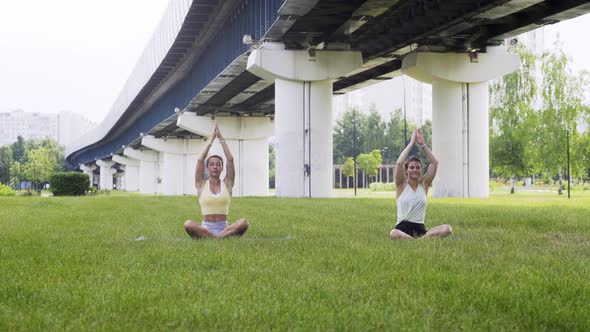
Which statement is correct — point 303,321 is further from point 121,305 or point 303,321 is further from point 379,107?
point 379,107

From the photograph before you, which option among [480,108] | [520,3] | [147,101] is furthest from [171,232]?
[147,101]

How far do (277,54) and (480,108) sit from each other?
1067 centimetres

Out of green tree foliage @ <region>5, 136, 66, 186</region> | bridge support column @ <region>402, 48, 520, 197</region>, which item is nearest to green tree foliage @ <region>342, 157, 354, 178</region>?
green tree foliage @ <region>5, 136, 66, 186</region>

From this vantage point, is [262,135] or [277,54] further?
[262,135]

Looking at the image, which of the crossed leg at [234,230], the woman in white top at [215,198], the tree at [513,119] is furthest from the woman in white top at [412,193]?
the tree at [513,119]

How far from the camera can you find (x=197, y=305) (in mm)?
6195

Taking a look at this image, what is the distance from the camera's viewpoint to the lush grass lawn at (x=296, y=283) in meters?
5.73

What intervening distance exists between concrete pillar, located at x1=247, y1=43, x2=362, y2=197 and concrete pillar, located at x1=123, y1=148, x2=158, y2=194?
218 feet

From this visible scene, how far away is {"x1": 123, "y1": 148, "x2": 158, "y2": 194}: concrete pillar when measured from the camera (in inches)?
4063

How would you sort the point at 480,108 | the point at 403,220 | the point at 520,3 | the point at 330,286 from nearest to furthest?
the point at 330,286 → the point at 403,220 → the point at 520,3 → the point at 480,108

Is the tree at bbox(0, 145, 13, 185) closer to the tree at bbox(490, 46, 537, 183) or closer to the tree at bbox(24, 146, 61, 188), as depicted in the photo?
the tree at bbox(24, 146, 61, 188)

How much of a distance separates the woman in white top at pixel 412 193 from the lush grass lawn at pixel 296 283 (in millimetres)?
462

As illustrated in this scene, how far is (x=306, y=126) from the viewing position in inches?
1522

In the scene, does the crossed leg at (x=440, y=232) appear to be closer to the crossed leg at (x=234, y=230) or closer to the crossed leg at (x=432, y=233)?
the crossed leg at (x=432, y=233)
